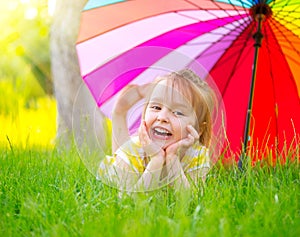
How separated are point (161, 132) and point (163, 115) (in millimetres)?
83

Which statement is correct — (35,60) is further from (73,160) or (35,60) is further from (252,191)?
(252,191)

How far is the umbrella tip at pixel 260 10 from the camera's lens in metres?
2.74

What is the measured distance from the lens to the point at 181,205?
191cm

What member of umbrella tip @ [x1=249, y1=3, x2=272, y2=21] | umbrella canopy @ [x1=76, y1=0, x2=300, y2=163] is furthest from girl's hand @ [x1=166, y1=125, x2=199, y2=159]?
umbrella tip @ [x1=249, y1=3, x2=272, y2=21]

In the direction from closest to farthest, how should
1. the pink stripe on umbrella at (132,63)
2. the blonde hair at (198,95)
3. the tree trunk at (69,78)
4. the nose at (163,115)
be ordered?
1. the nose at (163,115)
2. the blonde hair at (198,95)
3. the pink stripe on umbrella at (132,63)
4. the tree trunk at (69,78)

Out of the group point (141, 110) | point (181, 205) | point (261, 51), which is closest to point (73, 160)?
point (141, 110)

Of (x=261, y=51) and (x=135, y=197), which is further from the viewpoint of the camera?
(x=261, y=51)

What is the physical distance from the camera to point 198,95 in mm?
2314

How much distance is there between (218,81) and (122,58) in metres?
0.56

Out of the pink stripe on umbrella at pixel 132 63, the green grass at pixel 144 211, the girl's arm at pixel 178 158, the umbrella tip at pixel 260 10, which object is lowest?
the green grass at pixel 144 211

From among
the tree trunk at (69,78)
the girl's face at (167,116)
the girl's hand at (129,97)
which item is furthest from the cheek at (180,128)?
the tree trunk at (69,78)

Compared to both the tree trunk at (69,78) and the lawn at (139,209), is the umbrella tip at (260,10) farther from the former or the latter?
the tree trunk at (69,78)

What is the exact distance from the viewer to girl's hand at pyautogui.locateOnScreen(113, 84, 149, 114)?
2.39m

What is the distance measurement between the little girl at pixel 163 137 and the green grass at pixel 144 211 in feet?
0.26
